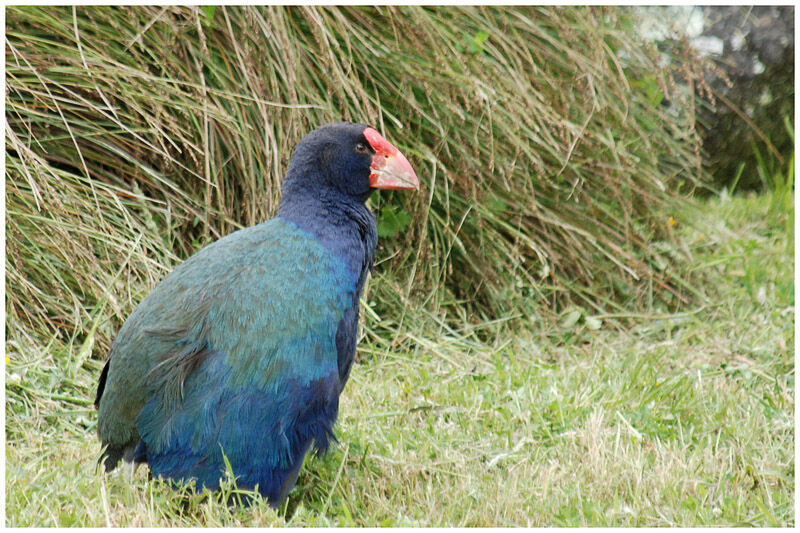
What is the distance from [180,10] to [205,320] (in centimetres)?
153

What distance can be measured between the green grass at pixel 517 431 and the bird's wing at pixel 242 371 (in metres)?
0.11

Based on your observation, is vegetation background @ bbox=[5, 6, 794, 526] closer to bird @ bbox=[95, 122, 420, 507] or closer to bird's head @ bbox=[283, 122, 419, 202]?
bird @ bbox=[95, 122, 420, 507]

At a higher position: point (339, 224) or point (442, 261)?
point (339, 224)

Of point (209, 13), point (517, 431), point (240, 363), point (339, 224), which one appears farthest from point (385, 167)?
point (209, 13)

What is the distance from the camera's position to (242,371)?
2.19 m

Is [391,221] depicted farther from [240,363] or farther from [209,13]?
[240,363]

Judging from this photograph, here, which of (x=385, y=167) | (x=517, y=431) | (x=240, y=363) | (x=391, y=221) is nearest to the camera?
(x=240, y=363)

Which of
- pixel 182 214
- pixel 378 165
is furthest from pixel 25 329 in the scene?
pixel 378 165

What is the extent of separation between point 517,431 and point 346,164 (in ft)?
3.24

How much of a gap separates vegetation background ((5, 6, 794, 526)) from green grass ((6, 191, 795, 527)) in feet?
0.03

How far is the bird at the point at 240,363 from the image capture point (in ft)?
7.19

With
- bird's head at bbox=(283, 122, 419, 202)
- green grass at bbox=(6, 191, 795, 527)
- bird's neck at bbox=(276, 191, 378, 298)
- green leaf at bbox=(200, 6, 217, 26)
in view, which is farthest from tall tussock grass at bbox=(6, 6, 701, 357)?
bird's neck at bbox=(276, 191, 378, 298)

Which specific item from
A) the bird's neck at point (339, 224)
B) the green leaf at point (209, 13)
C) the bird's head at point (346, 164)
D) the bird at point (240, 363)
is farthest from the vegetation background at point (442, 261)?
the bird's head at point (346, 164)

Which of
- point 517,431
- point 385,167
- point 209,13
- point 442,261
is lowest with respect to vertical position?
point 517,431
